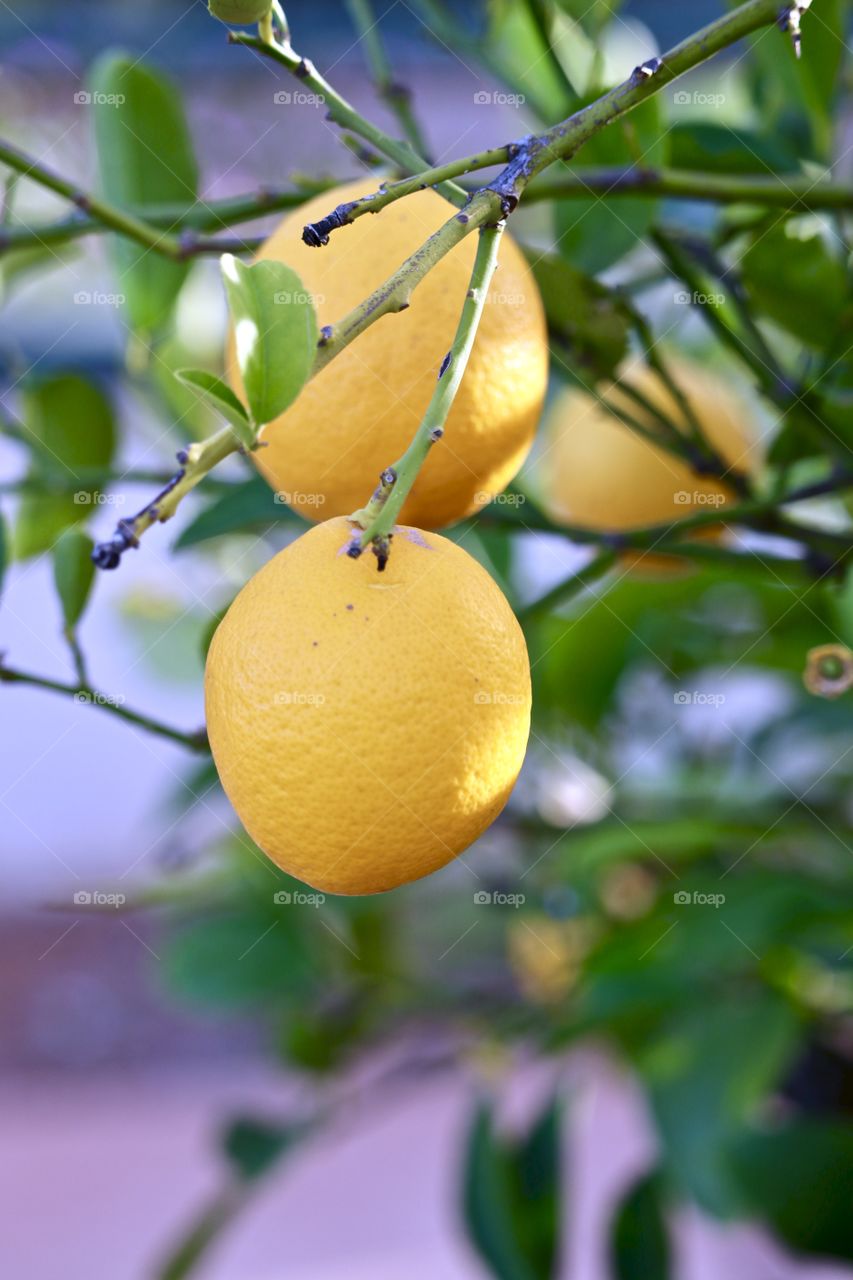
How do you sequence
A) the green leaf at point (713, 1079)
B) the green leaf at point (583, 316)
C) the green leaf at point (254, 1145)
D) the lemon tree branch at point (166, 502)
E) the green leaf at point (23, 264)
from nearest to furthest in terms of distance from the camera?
1. the lemon tree branch at point (166, 502)
2. the green leaf at point (583, 316)
3. the green leaf at point (23, 264)
4. the green leaf at point (713, 1079)
5. the green leaf at point (254, 1145)

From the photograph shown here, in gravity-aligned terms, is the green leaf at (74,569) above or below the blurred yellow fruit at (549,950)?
above

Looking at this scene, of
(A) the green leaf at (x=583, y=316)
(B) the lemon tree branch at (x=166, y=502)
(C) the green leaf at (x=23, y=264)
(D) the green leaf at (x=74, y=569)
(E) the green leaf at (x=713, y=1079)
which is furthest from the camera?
(E) the green leaf at (x=713, y=1079)

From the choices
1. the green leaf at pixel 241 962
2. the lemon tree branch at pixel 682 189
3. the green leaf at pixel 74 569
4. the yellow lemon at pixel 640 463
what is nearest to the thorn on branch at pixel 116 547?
the green leaf at pixel 74 569

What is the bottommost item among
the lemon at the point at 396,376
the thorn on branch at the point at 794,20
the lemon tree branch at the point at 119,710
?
the lemon tree branch at the point at 119,710

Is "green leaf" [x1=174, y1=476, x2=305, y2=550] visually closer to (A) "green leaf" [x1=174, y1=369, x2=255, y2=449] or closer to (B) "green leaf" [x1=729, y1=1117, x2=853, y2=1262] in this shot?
(A) "green leaf" [x1=174, y1=369, x2=255, y2=449]

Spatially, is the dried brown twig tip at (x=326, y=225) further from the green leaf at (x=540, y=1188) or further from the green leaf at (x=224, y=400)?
the green leaf at (x=540, y=1188)

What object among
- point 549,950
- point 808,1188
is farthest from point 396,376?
point 549,950
